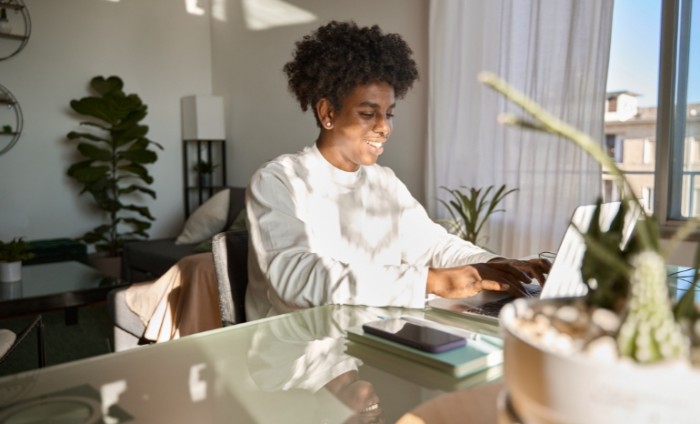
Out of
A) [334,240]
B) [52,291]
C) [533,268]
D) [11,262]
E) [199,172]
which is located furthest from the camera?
[199,172]

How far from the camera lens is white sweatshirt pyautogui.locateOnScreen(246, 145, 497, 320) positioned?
117 centimetres

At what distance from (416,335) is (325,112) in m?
0.96

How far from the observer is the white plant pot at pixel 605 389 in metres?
0.32

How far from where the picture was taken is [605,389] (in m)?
0.33

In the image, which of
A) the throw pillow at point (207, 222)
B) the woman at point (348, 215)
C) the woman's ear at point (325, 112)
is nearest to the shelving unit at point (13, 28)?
the throw pillow at point (207, 222)

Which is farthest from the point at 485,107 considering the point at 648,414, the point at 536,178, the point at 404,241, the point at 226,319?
the point at 648,414

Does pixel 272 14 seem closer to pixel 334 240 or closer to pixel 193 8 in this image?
pixel 193 8

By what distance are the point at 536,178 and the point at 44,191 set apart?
158 inches

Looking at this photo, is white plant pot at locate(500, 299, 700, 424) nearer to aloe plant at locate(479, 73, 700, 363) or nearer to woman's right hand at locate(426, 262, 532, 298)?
aloe plant at locate(479, 73, 700, 363)

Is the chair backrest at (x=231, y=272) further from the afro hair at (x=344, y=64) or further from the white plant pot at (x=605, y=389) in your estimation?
the white plant pot at (x=605, y=389)

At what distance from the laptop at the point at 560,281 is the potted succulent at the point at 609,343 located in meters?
0.21

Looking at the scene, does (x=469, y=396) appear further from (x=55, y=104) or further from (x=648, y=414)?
(x=55, y=104)

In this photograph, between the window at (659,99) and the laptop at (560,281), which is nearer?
the laptop at (560,281)

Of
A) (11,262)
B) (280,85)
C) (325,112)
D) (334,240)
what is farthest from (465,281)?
(280,85)
